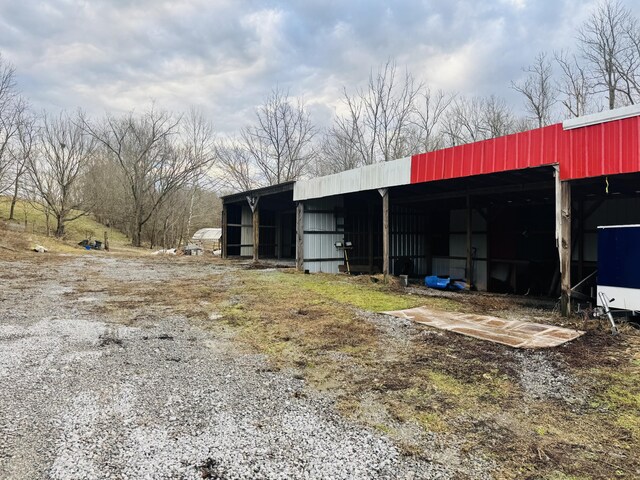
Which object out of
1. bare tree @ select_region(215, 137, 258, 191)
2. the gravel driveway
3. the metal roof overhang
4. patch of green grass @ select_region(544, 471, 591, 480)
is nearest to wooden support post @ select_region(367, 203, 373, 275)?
the metal roof overhang

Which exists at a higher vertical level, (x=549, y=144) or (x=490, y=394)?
(x=549, y=144)

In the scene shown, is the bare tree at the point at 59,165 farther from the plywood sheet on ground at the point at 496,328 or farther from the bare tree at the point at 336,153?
the plywood sheet on ground at the point at 496,328

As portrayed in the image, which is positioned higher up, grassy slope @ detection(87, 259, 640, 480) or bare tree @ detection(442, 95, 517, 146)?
bare tree @ detection(442, 95, 517, 146)

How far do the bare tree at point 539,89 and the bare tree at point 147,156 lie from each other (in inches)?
955

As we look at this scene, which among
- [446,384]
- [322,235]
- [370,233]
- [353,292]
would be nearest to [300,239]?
[322,235]

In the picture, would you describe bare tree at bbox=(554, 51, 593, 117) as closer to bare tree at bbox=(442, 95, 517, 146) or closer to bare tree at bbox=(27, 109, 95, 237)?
bare tree at bbox=(442, 95, 517, 146)

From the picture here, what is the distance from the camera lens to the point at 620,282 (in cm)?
575

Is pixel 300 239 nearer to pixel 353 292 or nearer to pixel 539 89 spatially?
pixel 353 292

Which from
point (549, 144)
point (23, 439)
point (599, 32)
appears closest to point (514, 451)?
point (23, 439)

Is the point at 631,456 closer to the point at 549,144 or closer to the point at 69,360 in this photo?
the point at 69,360

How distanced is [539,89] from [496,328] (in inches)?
892

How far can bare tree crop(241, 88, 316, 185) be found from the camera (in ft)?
105

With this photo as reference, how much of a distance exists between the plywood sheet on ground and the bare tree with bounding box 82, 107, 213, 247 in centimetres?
2668

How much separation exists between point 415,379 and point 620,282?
4.41 metres
